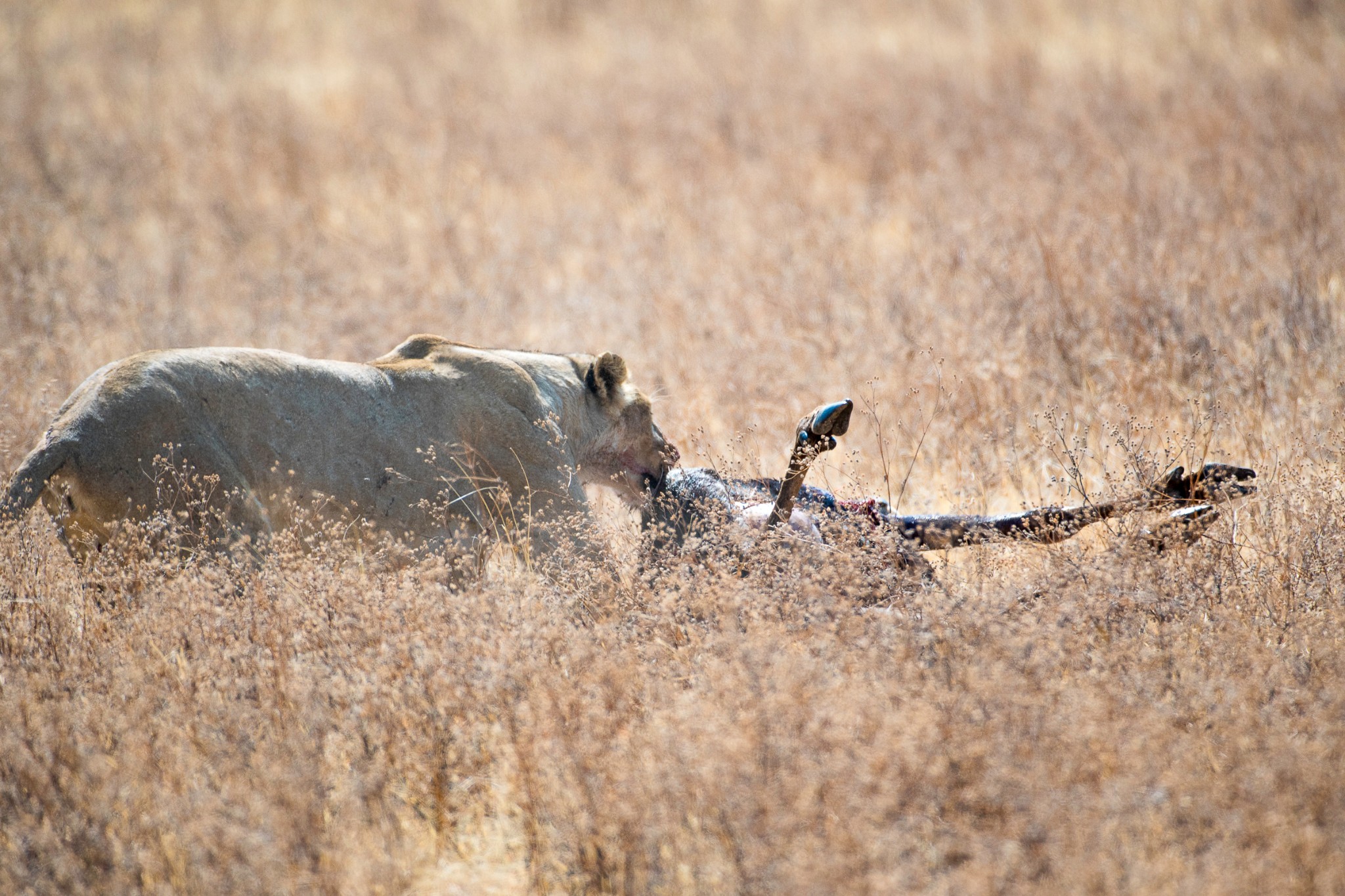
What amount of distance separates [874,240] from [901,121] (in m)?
3.03

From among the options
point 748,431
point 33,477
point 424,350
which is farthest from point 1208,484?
point 33,477

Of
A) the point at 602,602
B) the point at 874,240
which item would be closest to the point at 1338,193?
the point at 874,240

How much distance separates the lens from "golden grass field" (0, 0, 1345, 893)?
2740 millimetres

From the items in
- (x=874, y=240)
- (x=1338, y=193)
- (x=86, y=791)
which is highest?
(x=1338, y=193)

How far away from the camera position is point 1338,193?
8.97 metres

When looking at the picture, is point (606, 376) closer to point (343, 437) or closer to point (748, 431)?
point (748, 431)

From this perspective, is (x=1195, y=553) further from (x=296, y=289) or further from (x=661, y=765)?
(x=296, y=289)

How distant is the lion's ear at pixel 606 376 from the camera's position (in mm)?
5914

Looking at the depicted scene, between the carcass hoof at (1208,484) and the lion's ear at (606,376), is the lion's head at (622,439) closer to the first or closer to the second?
the lion's ear at (606,376)

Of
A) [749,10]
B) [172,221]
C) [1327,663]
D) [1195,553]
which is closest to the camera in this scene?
[1327,663]

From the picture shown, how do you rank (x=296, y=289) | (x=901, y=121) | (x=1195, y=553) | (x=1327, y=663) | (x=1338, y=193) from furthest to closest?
(x=901, y=121), (x=296, y=289), (x=1338, y=193), (x=1195, y=553), (x=1327, y=663)

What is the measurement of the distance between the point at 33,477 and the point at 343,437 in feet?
4.00

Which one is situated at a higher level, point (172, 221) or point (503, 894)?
point (172, 221)

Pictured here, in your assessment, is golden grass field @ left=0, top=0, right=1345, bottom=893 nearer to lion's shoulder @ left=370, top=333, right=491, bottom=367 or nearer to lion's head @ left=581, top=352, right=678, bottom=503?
lion's head @ left=581, top=352, right=678, bottom=503
